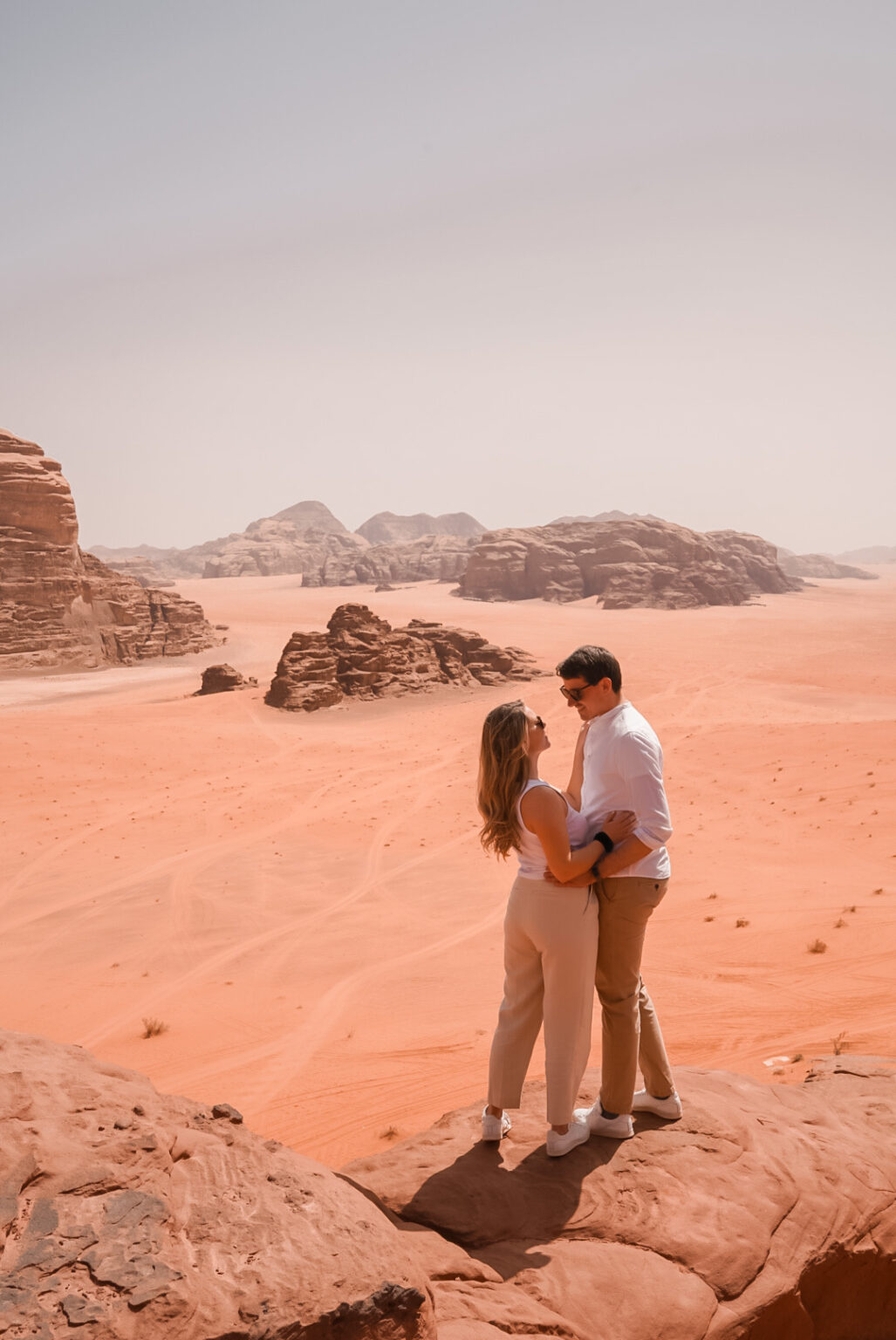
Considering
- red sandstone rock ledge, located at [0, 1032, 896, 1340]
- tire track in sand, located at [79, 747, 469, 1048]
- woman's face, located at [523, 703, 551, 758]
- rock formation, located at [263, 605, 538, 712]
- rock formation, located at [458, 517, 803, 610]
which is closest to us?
red sandstone rock ledge, located at [0, 1032, 896, 1340]

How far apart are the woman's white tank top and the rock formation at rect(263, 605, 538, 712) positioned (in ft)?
70.3

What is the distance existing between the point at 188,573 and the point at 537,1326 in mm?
140639

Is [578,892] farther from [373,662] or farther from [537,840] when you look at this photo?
[373,662]

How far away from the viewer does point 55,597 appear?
3856cm

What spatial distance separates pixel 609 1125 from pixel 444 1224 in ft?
2.79

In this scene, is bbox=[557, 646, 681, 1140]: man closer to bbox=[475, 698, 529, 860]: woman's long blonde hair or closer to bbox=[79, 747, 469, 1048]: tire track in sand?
bbox=[475, 698, 529, 860]: woman's long blonde hair

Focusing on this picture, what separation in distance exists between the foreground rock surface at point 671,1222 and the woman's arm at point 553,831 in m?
1.24

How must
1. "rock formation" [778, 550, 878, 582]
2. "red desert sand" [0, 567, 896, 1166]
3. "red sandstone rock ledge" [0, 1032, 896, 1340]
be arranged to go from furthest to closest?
"rock formation" [778, 550, 878, 582], "red desert sand" [0, 567, 896, 1166], "red sandstone rock ledge" [0, 1032, 896, 1340]

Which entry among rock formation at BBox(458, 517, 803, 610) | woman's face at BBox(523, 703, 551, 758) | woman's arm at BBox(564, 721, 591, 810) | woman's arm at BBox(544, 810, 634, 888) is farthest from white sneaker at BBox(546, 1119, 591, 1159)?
rock formation at BBox(458, 517, 803, 610)

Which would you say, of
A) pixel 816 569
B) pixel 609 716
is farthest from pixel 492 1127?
pixel 816 569

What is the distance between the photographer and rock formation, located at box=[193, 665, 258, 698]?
2841 cm

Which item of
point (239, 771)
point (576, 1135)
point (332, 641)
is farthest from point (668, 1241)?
point (332, 641)

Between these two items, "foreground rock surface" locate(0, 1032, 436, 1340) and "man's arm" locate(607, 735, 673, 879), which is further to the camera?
"man's arm" locate(607, 735, 673, 879)

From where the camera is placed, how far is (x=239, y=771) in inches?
708
